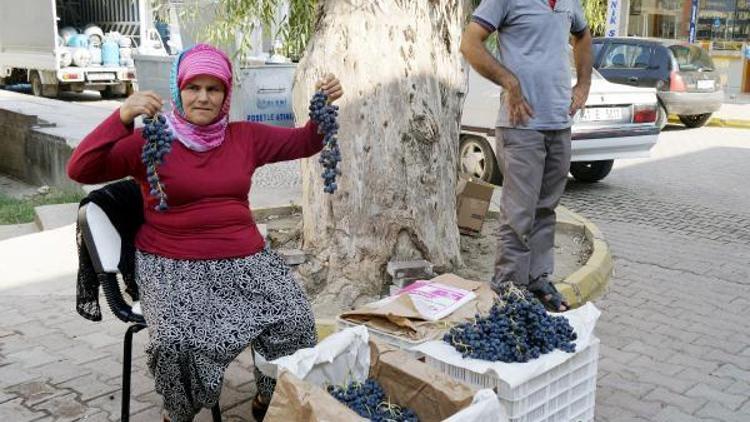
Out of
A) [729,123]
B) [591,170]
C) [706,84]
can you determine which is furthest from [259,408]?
[729,123]

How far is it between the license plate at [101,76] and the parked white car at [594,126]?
41.3 feet

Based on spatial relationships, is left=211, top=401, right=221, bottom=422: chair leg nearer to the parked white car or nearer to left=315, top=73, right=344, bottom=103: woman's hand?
left=315, top=73, right=344, bottom=103: woman's hand

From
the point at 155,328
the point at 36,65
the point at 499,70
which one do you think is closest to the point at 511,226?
the point at 499,70

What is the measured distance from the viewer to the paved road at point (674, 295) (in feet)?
13.2

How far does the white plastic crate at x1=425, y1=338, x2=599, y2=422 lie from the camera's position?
2.86m

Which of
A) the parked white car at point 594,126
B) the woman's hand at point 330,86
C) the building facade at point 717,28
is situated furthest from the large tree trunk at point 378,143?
the building facade at point 717,28

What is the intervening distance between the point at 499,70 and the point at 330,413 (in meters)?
2.54

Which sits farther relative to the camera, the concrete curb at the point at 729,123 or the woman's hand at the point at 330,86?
the concrete curb at the point at 729,123

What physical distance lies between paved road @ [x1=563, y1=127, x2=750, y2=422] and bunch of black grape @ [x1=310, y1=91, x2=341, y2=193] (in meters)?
1.70

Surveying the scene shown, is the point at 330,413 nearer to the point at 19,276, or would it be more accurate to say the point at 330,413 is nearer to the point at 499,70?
the point at 499,70

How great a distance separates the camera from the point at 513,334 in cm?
302

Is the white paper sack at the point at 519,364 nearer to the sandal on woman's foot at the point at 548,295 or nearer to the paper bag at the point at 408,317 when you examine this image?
the paper bag at the point at 408,317

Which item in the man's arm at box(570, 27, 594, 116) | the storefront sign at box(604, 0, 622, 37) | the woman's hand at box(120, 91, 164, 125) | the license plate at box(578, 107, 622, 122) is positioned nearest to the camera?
the woman's hand at box(120, 91, 164, 125)

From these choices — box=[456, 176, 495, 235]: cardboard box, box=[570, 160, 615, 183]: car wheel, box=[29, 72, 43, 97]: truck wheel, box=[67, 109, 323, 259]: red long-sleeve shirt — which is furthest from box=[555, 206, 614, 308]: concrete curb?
box=[29, 72, 43, 97]: truck wheel
